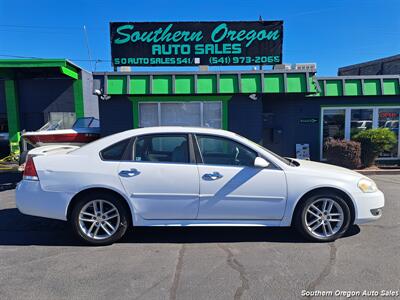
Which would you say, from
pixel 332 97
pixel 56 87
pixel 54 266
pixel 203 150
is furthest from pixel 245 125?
pixel 56 87

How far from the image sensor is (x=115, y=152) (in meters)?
3.90

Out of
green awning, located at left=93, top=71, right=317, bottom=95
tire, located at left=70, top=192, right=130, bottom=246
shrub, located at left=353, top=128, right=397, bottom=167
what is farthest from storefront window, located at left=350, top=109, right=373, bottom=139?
tire, located at left=70, top=192, right=130, bottom=246

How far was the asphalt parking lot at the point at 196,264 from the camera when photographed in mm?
2844

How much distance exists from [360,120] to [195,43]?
6496 mm

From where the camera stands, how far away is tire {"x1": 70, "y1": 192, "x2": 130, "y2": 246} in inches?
150

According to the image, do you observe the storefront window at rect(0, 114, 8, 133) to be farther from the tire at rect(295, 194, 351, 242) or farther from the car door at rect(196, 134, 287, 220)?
the tire at rect(295, 194, 351, 242)

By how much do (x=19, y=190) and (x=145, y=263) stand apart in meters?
2.01

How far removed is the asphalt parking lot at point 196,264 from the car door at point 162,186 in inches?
18.9

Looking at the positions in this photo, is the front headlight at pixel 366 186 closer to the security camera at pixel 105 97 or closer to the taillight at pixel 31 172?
the taillight at pixel 31 172

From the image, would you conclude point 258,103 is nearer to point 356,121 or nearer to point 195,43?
point 195,43

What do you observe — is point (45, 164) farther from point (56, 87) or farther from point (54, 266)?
point (56, 87)

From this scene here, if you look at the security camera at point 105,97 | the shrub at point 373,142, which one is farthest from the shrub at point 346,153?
the security camera at point 105,97

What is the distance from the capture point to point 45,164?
3.86m

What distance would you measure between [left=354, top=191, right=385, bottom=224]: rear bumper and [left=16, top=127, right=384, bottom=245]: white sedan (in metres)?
0.01
